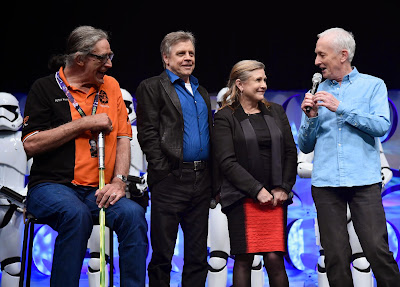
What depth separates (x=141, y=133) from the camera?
3.45 m

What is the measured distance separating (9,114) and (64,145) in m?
1.81

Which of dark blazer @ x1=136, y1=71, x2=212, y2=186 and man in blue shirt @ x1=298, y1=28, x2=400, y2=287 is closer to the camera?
man in blue shirt @ x1=298, y1=28, x2=400, y2=287

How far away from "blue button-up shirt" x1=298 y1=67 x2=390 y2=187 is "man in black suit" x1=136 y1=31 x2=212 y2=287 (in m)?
0.65

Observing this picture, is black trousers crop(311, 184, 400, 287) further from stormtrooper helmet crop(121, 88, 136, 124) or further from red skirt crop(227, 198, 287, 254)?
stormtrooper helmet crop(121, 88, 136, 124)

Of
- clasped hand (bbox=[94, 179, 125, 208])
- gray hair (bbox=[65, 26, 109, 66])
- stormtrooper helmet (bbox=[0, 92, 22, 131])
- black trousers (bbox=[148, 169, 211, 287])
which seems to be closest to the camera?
clasped hand (bbox=[94, 179, 125, 208])

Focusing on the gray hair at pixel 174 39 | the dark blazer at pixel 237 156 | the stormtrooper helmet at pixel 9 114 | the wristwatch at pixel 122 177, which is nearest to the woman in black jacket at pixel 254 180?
the dark blazer at pixel 237 156

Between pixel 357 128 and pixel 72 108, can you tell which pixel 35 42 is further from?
pixel 357 128

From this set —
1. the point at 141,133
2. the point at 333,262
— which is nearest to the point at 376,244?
the point at 333,262

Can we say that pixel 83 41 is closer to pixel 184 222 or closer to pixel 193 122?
pixel 193 122

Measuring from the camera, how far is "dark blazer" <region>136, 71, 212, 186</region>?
339 cm

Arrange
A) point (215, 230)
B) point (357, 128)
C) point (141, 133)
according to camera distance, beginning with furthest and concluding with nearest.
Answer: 1. point (215, 230)
2. point (141, 133)
3. point (357, 128)

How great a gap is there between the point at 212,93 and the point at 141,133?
1886 millimetres

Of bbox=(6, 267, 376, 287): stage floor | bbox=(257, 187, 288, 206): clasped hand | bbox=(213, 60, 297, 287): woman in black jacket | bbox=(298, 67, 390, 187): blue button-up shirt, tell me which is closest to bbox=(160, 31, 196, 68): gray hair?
bbox=(213, 60, 297, 287): woman in black jacket

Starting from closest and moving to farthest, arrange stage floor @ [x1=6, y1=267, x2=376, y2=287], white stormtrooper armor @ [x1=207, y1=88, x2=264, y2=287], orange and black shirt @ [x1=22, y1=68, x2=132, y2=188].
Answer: orange and black shirt @ [x1=22, y1=68, x2=132, y2=188] < white stormtrooper armor @ [x1=207, y1=88, x2=264, y2=287] < stage floor @ [x1=6, y1=267, x2=376, y2=287]
